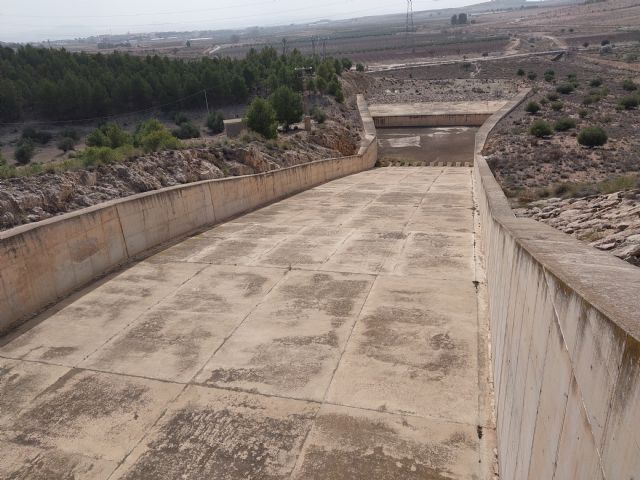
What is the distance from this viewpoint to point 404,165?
3644cm

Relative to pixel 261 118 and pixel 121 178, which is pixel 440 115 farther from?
pixel 121 178

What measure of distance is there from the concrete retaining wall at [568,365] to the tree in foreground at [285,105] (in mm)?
35648

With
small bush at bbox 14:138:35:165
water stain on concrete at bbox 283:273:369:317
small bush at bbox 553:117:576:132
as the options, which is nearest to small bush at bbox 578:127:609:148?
small bush at bbox 553:117:576:132

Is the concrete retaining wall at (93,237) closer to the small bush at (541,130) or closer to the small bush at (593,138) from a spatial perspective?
the small bush at (593,138)

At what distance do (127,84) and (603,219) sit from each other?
59.9 metres

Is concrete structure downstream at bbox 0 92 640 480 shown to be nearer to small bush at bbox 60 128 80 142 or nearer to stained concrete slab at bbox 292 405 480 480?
stained concrete slab at bbox 292 405 480 480

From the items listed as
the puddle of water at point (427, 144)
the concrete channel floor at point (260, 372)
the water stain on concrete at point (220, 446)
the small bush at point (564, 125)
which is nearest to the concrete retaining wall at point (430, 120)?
the puddle of water at point (427, 144)

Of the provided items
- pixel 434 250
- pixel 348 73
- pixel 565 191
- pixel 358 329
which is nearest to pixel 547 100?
pixel 348 73

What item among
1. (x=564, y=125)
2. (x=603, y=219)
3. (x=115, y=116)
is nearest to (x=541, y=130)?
(x=564, y=125)

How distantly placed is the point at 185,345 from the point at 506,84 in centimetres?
7108

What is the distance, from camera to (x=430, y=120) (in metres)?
52.3

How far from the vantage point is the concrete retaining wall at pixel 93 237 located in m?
7.73

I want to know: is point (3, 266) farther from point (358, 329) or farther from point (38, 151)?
point (38, 151)

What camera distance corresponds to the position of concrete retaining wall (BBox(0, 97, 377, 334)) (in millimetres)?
7734
